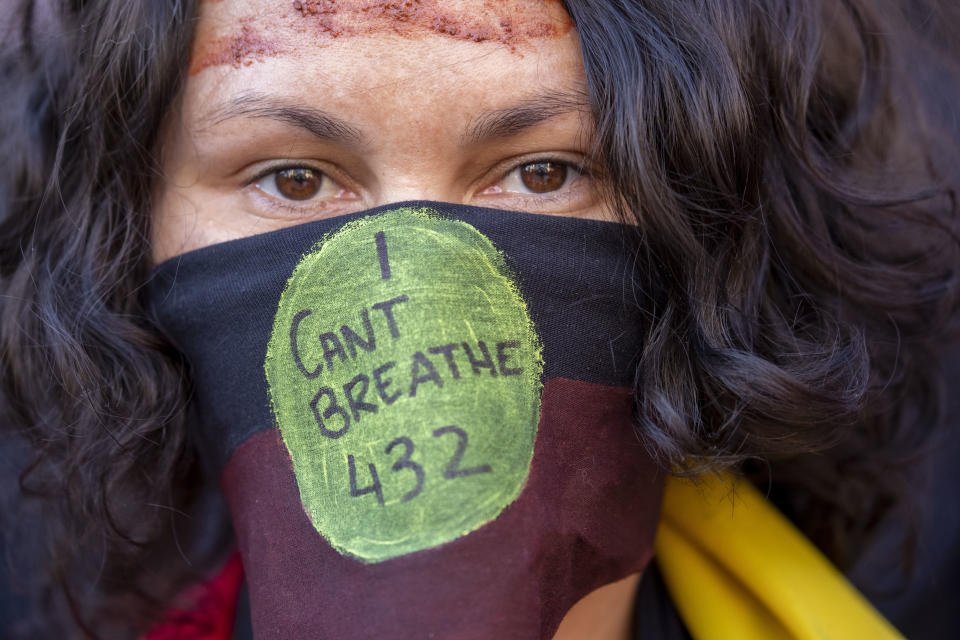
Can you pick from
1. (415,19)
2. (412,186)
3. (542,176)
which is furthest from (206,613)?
(415,19)

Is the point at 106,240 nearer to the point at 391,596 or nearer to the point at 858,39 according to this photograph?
the point at 391,596

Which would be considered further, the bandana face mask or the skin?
the skin

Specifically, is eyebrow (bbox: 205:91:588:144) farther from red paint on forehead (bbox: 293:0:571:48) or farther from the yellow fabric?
the yellow fabric

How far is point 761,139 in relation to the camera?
1425mm

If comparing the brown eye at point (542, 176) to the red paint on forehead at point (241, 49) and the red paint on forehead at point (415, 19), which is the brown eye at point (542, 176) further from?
the red paint on forehead at point (241, 49)

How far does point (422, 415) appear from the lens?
1.11 metres

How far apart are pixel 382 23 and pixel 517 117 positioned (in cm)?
25

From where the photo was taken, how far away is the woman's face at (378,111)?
1.28m

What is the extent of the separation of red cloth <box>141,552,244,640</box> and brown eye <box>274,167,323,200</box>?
81 centimetres

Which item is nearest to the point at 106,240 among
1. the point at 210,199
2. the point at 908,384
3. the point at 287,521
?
the point at 210,199

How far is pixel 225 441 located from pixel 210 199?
1.29 feet

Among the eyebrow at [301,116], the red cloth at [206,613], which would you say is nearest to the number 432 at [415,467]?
the eyebrow at [301,116]

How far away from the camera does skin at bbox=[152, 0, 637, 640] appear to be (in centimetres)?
128

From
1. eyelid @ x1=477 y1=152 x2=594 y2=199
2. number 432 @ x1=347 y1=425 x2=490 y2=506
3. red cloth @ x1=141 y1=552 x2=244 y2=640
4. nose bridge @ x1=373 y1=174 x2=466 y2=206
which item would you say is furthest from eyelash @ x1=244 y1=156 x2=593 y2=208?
red cloth @ x1=141 y1=552 x2=244 y2=640
